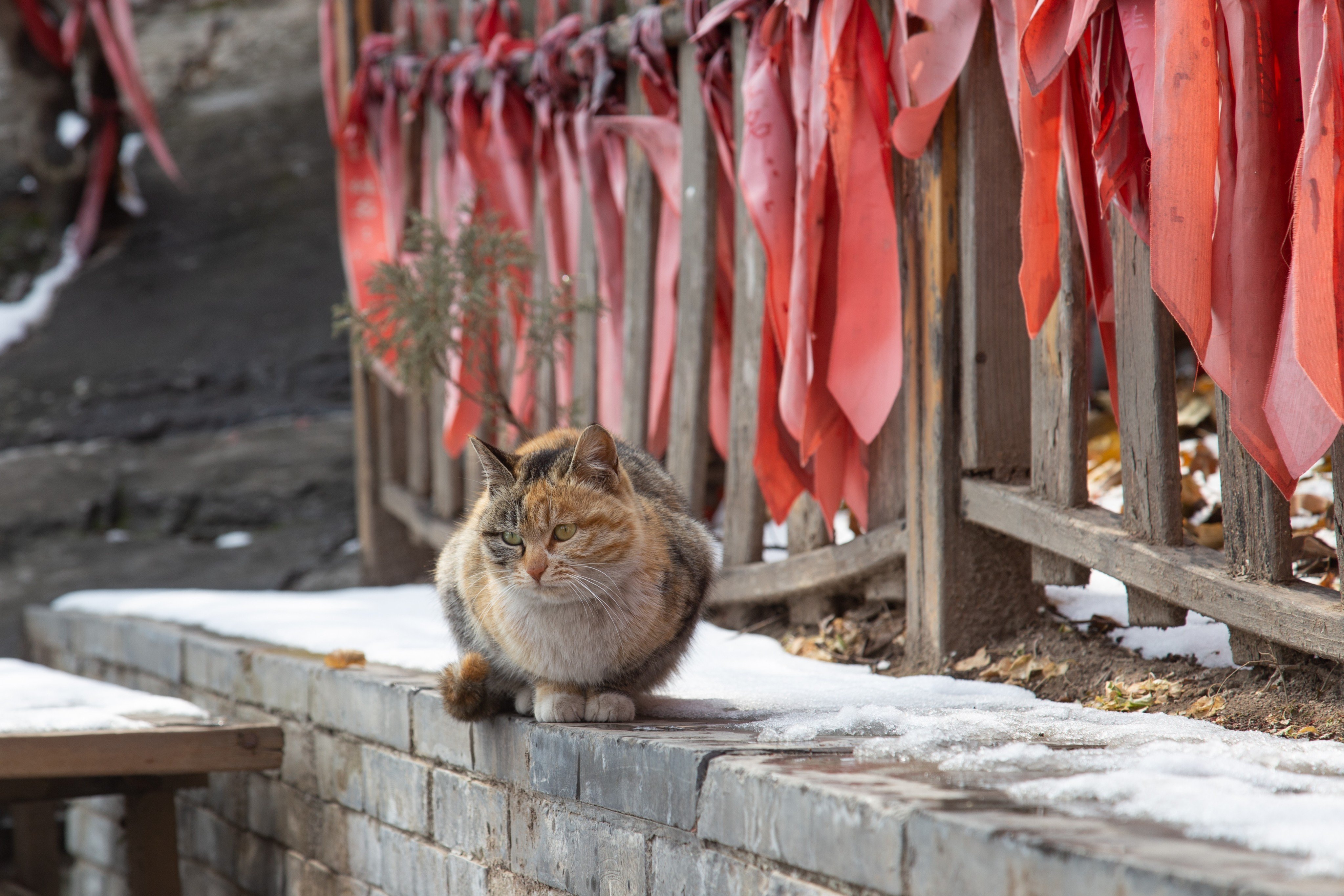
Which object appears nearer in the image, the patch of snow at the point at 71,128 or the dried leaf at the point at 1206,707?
the dried leaf at the point at 1206,707

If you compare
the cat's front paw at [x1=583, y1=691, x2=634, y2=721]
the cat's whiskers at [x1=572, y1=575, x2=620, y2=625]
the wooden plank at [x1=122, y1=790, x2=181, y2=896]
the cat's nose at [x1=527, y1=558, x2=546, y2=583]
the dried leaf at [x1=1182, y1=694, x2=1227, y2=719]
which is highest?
the cat's nose at [x1=527, y1=558, x2=546, y2=583]

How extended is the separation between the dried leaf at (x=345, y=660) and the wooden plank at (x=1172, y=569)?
72.7 inches

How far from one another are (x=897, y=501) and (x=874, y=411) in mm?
333

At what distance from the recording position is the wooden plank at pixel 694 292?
153 inches

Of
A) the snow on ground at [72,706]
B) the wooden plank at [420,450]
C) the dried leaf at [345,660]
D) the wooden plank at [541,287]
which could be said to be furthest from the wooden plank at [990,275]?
the wooden plank at [420,450]

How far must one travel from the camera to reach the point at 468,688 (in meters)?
2.62

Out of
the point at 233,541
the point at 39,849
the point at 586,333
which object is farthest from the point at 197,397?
the point at 586,333

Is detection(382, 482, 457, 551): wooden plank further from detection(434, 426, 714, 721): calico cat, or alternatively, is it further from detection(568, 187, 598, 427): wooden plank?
detection(434, 426, 714, 721): calico cat

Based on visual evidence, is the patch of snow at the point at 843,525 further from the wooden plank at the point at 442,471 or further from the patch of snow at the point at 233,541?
the patch of snow at the point at 233,541

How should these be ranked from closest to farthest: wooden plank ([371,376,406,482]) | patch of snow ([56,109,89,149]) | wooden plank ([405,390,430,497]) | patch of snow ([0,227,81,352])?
wooden plank ([405,390,430,497]) < wooden plank ([371,376,406,482]) < patch of snow ([0,227,81,352]) < patch of snow ([56,109,89,149])

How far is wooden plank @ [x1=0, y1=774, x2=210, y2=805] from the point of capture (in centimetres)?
421

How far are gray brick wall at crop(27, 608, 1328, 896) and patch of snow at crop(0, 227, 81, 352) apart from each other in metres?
5.82

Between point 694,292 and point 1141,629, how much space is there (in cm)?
173

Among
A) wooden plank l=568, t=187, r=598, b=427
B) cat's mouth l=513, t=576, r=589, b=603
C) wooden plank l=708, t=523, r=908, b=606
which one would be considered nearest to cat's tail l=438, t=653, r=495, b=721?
cat's mouth l=513, t=576, r=589, b=603
